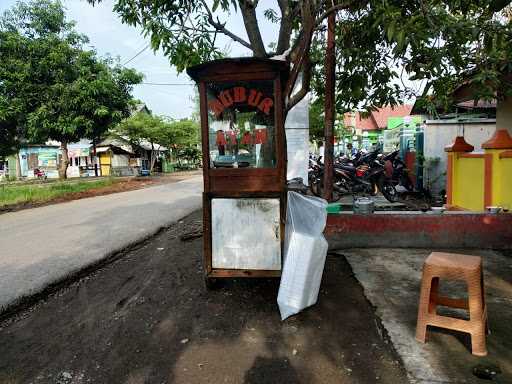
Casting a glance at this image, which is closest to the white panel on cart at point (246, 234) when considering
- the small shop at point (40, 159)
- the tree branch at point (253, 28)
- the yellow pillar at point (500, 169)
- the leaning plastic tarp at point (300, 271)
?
the leaning plastic tarp at point (300, 271)

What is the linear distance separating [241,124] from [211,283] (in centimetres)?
166

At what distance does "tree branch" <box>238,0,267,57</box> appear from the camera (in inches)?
195

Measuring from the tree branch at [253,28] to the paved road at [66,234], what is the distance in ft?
11.9

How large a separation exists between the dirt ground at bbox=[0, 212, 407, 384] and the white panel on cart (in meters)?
0.40

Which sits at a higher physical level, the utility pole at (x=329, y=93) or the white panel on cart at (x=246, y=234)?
the utility pole at (x=329, y=93)

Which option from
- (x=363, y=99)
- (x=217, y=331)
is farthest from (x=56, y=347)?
(x=363, y=99)

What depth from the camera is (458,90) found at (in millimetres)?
7094

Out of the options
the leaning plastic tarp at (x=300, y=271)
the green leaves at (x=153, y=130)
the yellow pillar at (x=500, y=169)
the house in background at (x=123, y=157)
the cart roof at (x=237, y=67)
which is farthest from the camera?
the house in background at (x=123, y=157)

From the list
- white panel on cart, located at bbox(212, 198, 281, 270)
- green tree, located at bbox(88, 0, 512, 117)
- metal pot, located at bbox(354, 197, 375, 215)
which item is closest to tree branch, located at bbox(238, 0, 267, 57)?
green tree, located at bbox(88, 0, 512, 117)

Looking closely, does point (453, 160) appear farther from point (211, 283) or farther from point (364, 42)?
point (211, 283)

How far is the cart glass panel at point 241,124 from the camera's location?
12.2ft

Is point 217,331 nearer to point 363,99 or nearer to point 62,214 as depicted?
point 363,99

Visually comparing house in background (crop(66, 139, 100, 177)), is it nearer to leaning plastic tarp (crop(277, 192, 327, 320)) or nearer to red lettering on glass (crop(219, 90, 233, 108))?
red lettering on glass (crop(219, 90, 233, 108))

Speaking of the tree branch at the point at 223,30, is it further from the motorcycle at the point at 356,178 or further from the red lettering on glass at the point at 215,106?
the motorcycle at the point at 356,178
